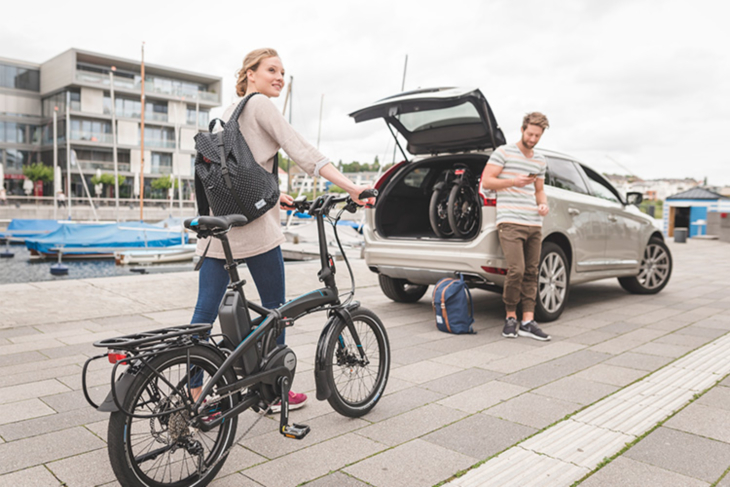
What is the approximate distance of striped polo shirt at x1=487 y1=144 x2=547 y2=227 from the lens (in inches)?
213

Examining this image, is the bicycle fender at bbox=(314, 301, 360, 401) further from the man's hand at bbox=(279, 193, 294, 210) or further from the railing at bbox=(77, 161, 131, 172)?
the railing at bbox=(77, 161, 131, 172)

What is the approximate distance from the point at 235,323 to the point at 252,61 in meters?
1.43

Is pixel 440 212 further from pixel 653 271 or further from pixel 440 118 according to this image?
pixel 653 271

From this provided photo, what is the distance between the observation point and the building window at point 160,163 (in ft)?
209

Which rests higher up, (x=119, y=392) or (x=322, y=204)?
(x=322, y=204)

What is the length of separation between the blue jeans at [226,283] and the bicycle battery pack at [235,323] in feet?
1.08

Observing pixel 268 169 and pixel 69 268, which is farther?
pixel 69 268

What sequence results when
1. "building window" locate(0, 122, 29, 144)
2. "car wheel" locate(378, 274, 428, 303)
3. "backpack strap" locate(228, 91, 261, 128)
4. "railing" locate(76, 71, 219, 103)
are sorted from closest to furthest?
"backpack strap" locate(228, 91, 261, 128) → "car wheel" locate(378, 274, 428, 303) → "railing" locate(76, 71, 219, 103) → "building window" locate(0, 122, 29, 144)

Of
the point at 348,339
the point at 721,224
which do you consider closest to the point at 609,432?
the point at 348,339

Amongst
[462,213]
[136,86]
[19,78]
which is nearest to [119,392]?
[462,213]

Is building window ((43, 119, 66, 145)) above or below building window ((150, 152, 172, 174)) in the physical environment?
above

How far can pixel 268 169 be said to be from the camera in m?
3.17

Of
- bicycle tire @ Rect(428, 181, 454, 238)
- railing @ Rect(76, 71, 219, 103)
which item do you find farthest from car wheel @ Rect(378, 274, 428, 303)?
railing @ Rect(76, 71, 219, 103)

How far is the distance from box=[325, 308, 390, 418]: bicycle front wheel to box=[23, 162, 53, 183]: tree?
201ft
